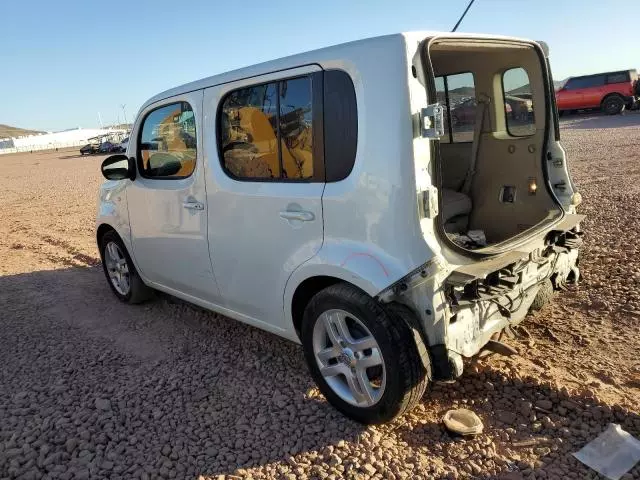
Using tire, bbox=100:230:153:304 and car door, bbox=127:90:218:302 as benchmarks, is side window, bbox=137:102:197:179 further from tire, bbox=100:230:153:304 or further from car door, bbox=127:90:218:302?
tire, bbox=100:230:153:304

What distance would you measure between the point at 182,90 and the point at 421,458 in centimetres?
287

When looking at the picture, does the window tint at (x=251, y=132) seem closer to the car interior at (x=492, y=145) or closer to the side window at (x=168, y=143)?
the side window at (x=168, y=143)

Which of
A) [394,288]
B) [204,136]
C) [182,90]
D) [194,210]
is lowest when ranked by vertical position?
[394,288]

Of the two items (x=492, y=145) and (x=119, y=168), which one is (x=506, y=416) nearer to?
(x=492, y=145)

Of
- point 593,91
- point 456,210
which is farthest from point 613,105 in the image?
point 456,210

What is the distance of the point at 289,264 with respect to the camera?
3.08 meters

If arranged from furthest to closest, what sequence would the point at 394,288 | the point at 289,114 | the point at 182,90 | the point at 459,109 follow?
the point at 459,109 < the point at 182,90 < the point at 289,114 < the point at 394,288


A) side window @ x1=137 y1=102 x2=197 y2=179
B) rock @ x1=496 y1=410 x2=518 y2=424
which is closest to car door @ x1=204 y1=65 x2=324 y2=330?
side window @ x1=137 y1=102 x2=197 y2=179

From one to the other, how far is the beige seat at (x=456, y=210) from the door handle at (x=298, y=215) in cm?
137

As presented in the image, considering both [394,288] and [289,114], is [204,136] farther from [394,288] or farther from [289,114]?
[394,288]

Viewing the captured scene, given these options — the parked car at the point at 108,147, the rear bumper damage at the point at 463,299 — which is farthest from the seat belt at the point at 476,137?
the parked car at the point at 108,147

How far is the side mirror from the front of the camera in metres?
4.29

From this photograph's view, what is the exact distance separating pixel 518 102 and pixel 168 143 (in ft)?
8.62

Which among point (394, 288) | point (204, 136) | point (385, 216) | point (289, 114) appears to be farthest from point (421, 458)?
point (204, 136)
